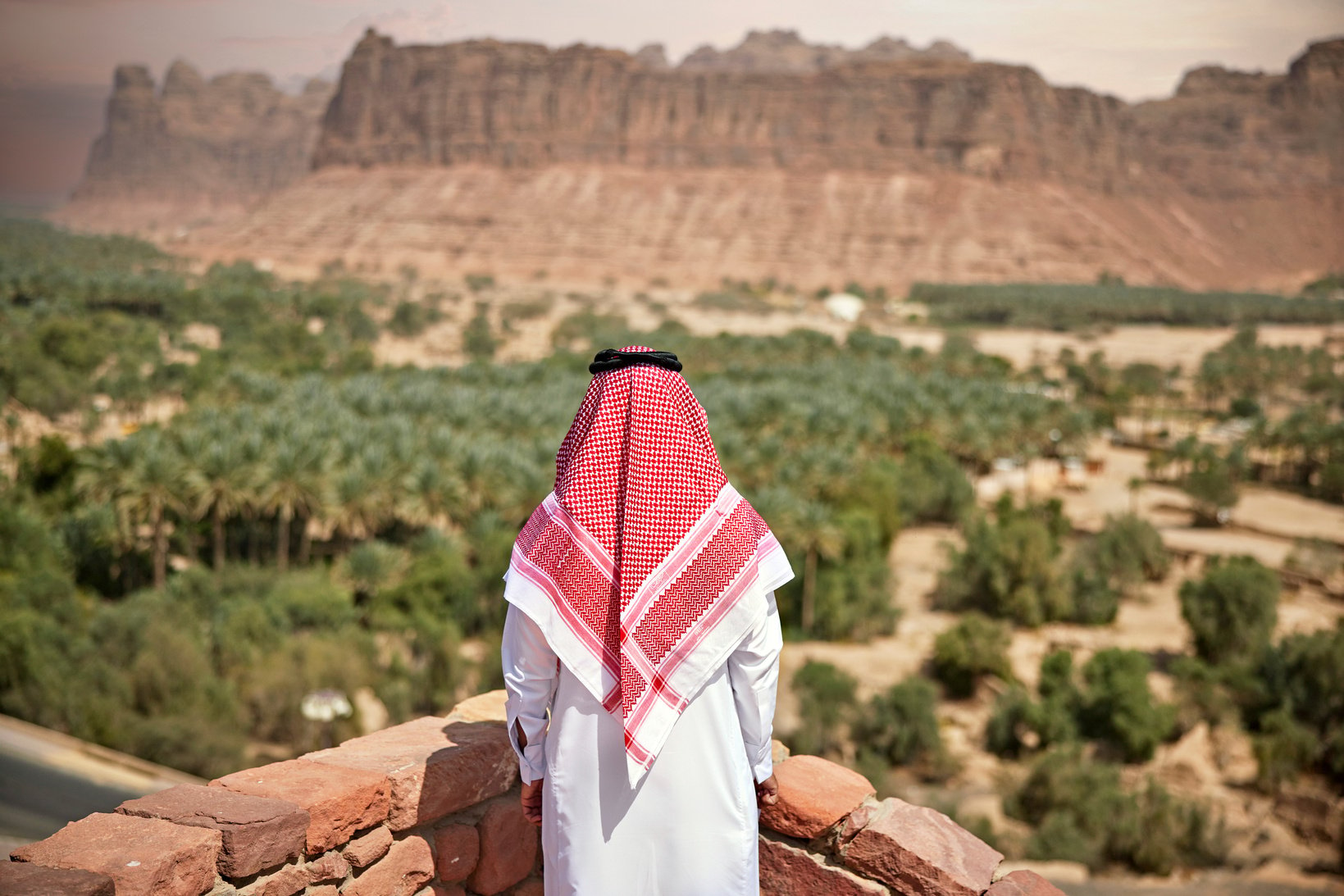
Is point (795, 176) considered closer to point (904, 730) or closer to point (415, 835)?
point (904, 730)

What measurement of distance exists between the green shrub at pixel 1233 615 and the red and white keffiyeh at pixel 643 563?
20.5 meters

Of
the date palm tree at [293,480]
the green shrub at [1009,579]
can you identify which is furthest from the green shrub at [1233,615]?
the date palm tree at [293,480]

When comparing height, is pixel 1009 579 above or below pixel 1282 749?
above

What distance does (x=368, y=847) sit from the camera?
2920mm

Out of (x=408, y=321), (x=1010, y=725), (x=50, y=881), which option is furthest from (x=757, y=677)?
(x=408, y=321)

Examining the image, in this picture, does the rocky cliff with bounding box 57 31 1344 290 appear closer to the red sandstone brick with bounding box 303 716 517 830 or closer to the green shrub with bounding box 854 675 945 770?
the green shrub with bounding box 854 675 945 770

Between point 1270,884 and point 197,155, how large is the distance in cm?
17969

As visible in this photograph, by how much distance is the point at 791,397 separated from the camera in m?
31.3

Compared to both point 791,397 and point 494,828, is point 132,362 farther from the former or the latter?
point 494,828

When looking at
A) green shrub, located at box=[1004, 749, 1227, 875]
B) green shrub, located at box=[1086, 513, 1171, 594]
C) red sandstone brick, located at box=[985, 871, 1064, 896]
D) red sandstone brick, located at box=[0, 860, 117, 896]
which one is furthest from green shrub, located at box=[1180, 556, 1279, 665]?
red sandstone brick, located at box=[0, 860, 117, 896]

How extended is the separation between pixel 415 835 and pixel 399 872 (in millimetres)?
112

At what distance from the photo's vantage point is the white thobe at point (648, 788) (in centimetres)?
262

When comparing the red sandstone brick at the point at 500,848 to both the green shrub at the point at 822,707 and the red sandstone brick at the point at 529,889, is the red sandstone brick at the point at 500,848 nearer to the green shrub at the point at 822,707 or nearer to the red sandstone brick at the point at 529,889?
the red sandstone brick at the point at 529,889

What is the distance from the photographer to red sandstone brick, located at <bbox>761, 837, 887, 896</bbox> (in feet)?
10.2
